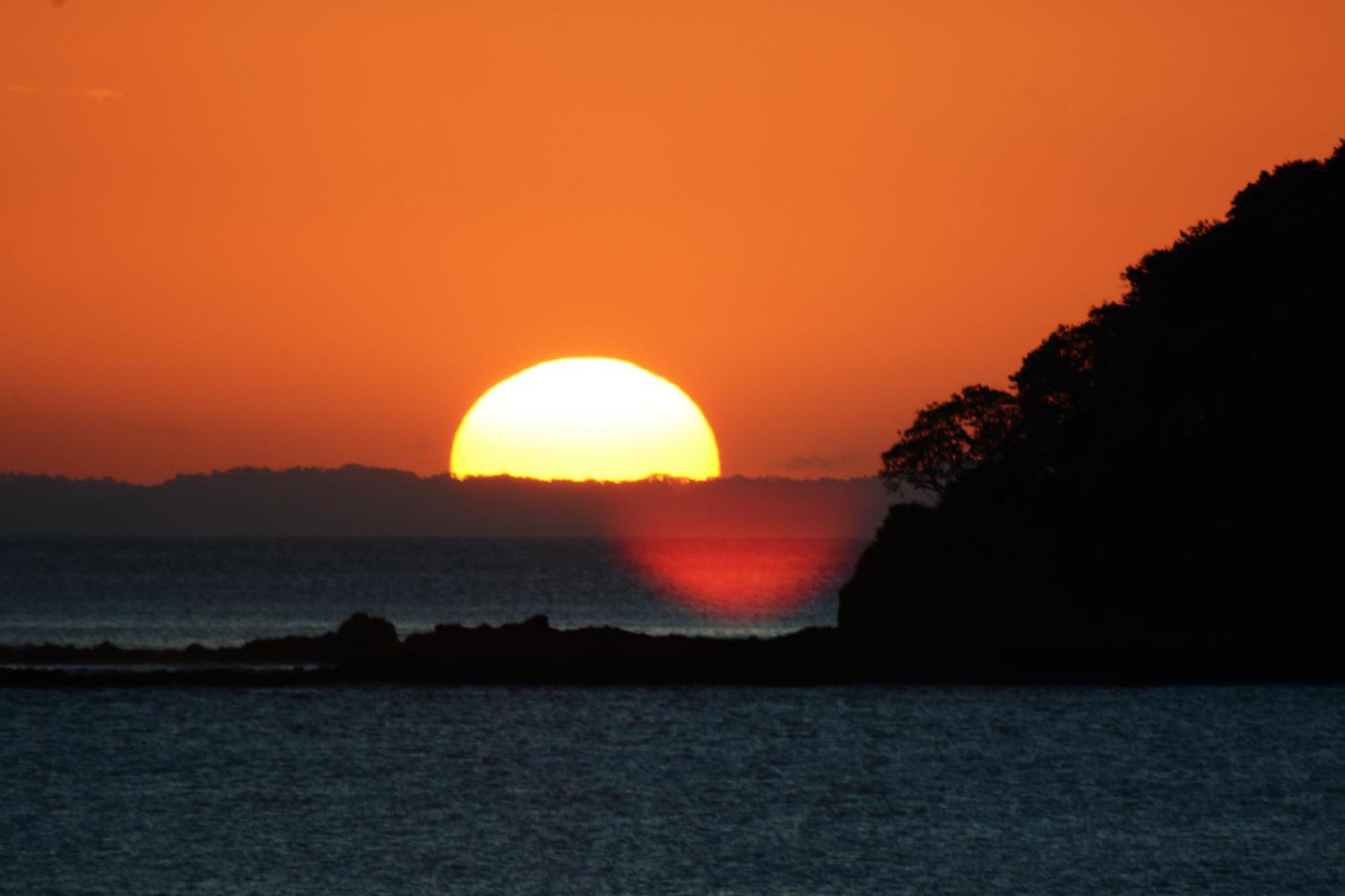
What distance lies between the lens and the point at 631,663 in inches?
2835

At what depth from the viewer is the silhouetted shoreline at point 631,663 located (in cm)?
6694

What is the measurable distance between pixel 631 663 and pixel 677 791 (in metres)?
28.5

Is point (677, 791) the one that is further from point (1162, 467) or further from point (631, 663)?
point (1162, 467)

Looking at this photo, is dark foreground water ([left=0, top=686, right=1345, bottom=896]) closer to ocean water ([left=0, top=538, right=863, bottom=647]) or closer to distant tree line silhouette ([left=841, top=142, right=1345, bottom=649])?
distant tree line silhouette ([left=841, top=142, right=1345, bottom=649])

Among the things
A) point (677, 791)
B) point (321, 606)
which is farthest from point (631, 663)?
point (321, 606)

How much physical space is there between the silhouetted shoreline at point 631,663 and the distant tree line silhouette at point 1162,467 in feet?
7.87

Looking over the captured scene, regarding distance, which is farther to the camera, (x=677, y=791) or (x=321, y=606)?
(x=321, y=606)

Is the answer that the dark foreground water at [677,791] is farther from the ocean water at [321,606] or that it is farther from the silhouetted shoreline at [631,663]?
the ocean water at [321,606]

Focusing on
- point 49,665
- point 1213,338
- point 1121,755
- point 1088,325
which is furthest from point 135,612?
point 1121,755

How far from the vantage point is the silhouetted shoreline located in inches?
2635

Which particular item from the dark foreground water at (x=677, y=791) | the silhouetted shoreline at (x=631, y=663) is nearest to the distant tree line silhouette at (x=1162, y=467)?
the silhouetted shoreline at (x=631, y=663)

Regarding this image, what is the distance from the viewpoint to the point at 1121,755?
4900 cm

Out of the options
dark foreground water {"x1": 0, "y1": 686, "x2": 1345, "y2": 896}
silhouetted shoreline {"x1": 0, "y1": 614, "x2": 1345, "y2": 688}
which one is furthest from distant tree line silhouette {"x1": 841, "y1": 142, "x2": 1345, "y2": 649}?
dark foreground water {"x1": 0, "y1": 686, "x2": 1345, "y2": 896}

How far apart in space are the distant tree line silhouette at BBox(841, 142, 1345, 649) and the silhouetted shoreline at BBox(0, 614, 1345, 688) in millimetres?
2399
